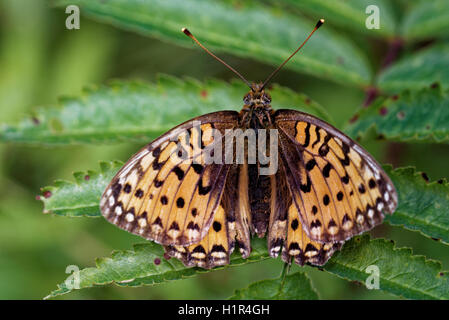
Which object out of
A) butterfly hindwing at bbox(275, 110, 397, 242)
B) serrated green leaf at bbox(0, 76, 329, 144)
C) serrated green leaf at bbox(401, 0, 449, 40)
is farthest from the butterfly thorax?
serrated green leaf at bbox(401, 0, 449, 40)

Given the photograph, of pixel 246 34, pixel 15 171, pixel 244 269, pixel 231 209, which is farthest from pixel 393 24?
pixel 15 171

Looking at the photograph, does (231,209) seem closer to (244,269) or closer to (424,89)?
(424,89)

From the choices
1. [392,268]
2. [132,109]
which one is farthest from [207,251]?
[132,109]

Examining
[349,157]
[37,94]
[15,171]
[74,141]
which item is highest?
[37,94]

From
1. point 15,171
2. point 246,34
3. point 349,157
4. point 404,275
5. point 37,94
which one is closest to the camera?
point 404,275

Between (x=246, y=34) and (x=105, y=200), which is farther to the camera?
(x=246, y=34)

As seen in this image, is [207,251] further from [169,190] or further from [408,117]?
[408,117]

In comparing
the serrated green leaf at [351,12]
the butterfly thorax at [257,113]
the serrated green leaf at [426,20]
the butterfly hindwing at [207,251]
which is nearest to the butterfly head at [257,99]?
the butterfly thorax at [257,113]
